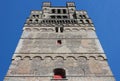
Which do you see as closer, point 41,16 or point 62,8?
point 41,16

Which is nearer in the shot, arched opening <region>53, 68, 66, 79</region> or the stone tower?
the stone tower

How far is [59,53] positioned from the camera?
15984 millimetres

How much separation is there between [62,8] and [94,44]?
922 centimetres

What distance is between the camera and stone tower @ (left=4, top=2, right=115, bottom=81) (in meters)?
14.1

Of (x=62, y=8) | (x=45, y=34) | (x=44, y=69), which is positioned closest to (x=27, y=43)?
(x=45, y=34)

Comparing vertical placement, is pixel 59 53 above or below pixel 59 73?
above

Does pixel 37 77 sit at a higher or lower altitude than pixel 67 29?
lower

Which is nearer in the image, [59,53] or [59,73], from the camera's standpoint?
[59,73]

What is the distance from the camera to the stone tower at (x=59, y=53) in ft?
46.3

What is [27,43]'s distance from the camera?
17.1 metres

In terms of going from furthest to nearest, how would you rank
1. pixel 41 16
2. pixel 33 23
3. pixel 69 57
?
pixel 41 16
pixel 33 23
pixel 69 57

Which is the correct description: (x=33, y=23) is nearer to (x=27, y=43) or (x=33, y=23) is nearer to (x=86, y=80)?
(x=27, y=43)

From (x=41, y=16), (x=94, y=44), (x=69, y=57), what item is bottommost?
(x=69, y=57)

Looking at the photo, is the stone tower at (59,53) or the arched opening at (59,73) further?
the arched opening at (59,73)
